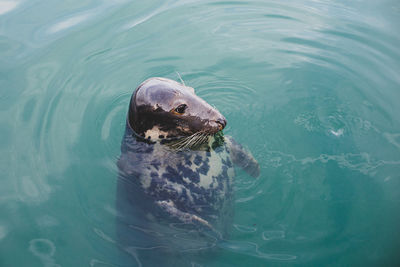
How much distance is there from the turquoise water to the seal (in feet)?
1.03

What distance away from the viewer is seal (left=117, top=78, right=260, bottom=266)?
278 centimetres

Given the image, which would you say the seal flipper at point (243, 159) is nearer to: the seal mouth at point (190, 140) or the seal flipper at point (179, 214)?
the seal mouth at point (190, 140)

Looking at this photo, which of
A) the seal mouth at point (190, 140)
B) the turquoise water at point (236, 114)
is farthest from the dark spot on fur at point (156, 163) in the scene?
the turquoise water at point (236, 114)

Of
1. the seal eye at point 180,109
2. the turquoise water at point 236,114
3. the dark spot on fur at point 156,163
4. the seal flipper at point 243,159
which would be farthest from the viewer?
the seal flipper at point 243,159

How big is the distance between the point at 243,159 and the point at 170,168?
89cm

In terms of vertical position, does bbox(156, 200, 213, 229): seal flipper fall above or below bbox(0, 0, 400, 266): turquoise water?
below

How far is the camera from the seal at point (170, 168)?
2.78 metres

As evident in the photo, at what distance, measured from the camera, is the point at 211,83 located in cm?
470

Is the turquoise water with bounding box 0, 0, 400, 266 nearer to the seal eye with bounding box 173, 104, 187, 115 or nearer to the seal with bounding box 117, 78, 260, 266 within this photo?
the seal with bounding box 117, 78, 260, 266

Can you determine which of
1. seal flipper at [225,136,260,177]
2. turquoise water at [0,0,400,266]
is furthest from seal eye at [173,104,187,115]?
turquoise water at [0,0,400,266]

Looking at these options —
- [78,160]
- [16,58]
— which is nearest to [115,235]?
[78,160]

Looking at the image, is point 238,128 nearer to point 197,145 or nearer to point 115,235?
point 197,145

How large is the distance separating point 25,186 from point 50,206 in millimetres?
442

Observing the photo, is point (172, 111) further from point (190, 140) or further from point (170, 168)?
point (170, 168)
